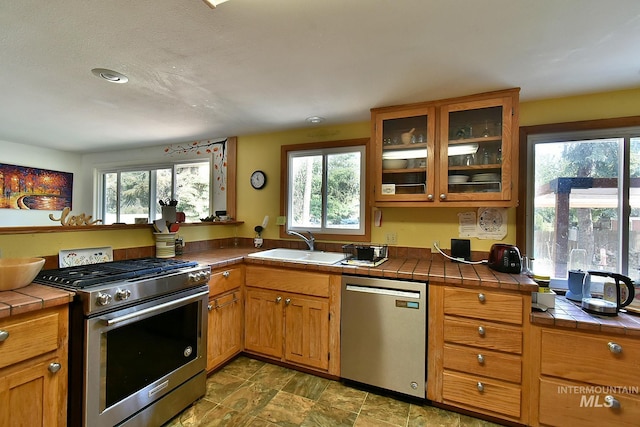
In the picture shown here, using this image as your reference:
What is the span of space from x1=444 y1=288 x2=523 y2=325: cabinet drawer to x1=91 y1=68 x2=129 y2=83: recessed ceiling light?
2.53m

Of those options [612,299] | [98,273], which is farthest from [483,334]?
[98,273]

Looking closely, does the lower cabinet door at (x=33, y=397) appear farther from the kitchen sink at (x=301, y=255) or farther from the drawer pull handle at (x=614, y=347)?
the drawer pull handle at (x=614, y=347)

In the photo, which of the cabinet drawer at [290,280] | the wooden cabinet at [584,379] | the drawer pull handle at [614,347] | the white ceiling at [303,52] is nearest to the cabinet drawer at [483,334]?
the wooden cabinet at [584,379]

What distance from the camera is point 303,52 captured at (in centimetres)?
153

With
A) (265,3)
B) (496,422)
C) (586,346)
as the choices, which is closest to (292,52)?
(265,3)

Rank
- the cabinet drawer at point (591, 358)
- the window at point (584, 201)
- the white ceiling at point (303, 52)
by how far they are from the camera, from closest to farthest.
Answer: the white ceiling at point (303, 52)
the cabinet drawer at point (591, 358)
the window at point (584, 201)

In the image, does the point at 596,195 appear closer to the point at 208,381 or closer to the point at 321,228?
the point at 321,228

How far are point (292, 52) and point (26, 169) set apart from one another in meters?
4.80

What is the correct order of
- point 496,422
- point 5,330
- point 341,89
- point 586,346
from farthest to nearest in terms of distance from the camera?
point 341,89 → point 496,422 → point 586,346 → point 5,330

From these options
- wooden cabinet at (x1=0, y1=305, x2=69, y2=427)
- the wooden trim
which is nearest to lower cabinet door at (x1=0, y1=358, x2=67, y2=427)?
wooden cabinet at (x1=0, y1=305, x2=69, y2=427)

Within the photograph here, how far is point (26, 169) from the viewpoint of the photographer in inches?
159

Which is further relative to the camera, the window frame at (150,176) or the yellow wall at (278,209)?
the window frame at (150,176)

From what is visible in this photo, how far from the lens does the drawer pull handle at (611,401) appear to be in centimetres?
145

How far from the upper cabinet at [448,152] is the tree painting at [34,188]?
16.4ft
